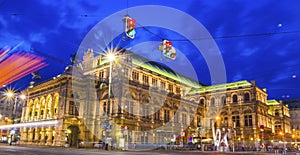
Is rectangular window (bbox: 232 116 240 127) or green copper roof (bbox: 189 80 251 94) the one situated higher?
green copper roof (bbox: 189 80 251 94)

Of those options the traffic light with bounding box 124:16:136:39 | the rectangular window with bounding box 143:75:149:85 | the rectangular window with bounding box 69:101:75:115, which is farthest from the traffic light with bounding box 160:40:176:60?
the rectangular window with bounding box 143:75:149:85

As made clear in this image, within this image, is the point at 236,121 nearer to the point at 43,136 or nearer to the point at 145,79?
the point at 145,79

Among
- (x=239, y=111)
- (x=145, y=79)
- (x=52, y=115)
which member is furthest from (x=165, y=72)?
(x=52, y=115)

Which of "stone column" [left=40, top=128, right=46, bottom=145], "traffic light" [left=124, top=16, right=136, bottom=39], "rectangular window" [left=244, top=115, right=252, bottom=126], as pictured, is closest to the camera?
"traffic light" [left=124, top=16, right=136, bottom=39]

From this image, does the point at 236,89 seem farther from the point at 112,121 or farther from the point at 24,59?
the point at 24,59

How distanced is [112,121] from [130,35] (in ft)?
118

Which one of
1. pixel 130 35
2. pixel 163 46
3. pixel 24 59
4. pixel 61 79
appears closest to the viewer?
pixel 130 35

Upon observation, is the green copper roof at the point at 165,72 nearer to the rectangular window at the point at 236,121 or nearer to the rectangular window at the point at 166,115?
the rectangular window at the point at 166,115

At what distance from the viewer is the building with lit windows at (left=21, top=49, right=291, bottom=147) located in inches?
2013

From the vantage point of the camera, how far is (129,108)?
5256 centimetres

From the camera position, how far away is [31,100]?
6275cm

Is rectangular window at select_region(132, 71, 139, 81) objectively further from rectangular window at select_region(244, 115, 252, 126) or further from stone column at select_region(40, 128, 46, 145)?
rectangular window at select_region(244, 115, 252, 126)

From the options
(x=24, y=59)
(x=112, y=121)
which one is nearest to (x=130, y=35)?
(x=24, y=59)

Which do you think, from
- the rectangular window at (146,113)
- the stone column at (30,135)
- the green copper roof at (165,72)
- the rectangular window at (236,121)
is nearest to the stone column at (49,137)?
the stone column at (30,135)
